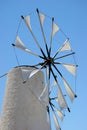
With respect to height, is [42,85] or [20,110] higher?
[42,85]

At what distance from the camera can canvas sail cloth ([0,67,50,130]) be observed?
11281 mm

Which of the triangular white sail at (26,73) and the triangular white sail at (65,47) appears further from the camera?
the triangular white sail at (65,47)

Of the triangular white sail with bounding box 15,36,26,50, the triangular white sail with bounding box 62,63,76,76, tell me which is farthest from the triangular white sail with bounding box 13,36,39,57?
the triangular white sail with bounding box 62,63,76,76

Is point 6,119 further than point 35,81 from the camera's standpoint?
No

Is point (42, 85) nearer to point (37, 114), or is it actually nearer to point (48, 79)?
point (48, 79)

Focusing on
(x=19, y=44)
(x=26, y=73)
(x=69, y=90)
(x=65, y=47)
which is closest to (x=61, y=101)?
(x=69, y=90)

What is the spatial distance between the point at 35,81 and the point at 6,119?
217cm

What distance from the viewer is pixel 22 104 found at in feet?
38.0

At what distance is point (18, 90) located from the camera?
11.9 m

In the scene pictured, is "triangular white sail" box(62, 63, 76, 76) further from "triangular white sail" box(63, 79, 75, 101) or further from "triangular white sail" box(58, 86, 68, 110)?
"triangular white sail" box(58, 86, 68, 110)

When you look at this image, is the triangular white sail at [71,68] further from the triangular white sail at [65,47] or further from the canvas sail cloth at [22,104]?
the canvas sail cloth at [22,104]

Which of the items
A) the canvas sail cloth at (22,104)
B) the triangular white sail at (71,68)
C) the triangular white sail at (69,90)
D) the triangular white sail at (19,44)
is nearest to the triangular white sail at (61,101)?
the triangular white sail at (69,90)

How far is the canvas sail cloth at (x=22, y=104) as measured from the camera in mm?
11281

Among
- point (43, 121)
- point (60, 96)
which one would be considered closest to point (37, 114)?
point (43, 121)
